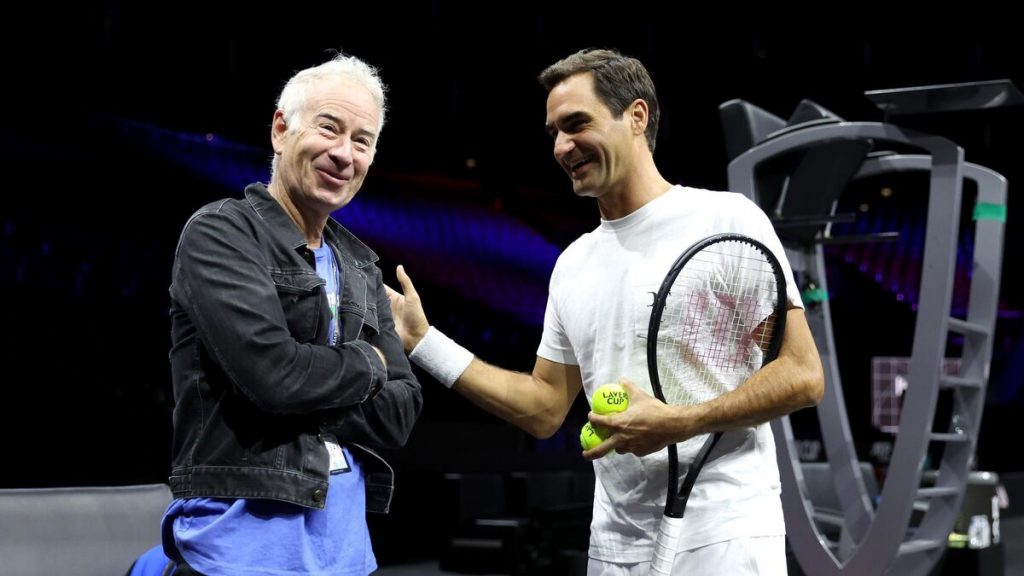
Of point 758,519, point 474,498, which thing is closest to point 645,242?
point 758,519

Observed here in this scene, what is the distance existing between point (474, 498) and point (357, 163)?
5503 mm

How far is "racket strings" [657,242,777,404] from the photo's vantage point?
197 centimetres

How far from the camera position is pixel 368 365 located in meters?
1.63

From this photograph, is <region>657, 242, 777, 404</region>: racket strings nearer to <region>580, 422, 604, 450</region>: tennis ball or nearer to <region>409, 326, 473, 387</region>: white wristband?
<region>580, 422, 604, 450</region>: tennis ball

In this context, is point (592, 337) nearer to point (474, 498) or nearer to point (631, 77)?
point (631, 77)

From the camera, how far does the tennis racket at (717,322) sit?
1.96 m

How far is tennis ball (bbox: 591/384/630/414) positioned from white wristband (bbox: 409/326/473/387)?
0.60 meters

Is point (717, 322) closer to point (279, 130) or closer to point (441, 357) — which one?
point (441, 357)

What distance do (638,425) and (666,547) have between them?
253 millimetres

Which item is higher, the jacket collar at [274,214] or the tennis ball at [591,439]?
the jacket collar at [274,214]

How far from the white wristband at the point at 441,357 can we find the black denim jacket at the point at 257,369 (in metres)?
0.58

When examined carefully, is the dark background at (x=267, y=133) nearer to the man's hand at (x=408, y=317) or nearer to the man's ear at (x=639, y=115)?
the man's hand at (x=408, y=317)

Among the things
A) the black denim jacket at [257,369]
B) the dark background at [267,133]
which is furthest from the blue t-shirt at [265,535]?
the dark background at [267,133]

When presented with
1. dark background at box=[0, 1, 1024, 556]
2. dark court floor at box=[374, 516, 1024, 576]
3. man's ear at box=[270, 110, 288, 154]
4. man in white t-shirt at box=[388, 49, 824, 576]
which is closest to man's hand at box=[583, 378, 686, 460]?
man in white t-shirt at box=[388, 49, 824, 576]
